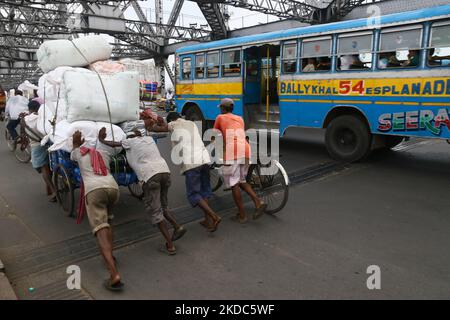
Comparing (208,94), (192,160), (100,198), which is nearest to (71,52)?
(192,160)

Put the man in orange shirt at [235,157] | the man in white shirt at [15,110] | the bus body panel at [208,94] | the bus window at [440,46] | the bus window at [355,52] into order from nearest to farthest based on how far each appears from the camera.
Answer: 1. the man in orange shirt at [235,157]
2. the bus window at [440,46]
3. the bus window at [355,52]
4. the man in white shirt at [15,110]
5. the bus body panel at [208,94]

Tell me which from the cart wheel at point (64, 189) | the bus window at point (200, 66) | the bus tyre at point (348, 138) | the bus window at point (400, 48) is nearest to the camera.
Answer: the cart wheel at point (64, 189)

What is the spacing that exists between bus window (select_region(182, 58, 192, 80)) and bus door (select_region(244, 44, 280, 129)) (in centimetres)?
236

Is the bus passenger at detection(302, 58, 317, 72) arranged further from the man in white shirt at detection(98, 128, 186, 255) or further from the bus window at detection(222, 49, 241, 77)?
the man in white shirt at detection(98, 128, 186, 255)

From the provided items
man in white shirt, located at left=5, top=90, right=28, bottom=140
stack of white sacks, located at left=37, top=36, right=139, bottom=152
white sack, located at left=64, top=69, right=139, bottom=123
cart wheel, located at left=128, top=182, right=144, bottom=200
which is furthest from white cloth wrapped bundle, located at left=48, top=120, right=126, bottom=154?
man in white shirt, located at left=5, top=90, right=28, bottom=140

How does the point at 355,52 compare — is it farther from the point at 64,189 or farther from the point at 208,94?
the point at 64,189

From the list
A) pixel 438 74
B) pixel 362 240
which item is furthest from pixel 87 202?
pixel 438 74


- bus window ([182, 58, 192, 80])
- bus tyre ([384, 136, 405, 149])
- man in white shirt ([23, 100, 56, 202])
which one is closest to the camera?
man in white shirt ([23, 100, 56, 202])

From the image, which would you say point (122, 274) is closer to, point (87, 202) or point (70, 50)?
point (87, 202)

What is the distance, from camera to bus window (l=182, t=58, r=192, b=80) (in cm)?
1167

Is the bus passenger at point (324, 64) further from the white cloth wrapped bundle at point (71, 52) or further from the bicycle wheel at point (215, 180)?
the white cloth wrapped bundle at point (71, 52)

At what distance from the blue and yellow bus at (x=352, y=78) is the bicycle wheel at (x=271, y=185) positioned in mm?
3138

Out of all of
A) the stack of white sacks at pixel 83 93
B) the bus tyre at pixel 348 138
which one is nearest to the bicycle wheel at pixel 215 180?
the stack of white sacks at pixel 83 93

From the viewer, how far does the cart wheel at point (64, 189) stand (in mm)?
4789
